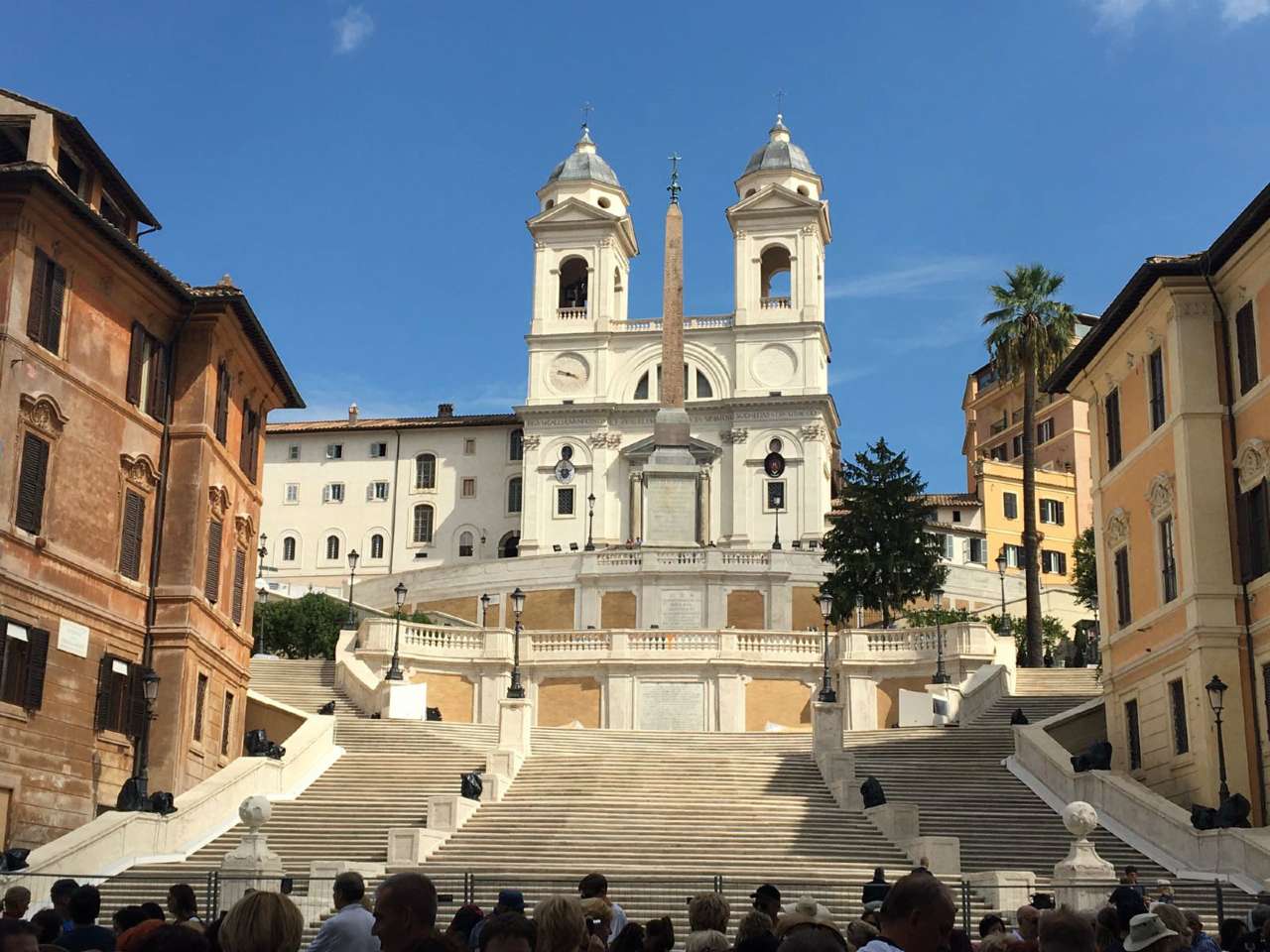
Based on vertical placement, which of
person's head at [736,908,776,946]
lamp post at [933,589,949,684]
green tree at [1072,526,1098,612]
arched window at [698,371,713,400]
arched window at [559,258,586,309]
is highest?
arched window at [559,258,586,309]

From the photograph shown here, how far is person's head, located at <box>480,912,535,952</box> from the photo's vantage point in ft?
26.6

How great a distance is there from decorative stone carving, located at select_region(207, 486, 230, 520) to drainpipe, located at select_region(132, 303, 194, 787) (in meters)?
1.36

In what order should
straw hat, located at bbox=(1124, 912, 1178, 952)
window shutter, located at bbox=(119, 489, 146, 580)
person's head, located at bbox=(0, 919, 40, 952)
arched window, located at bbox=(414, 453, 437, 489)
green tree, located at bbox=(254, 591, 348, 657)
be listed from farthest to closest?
arched window, located at bbox=(414, 453, 437, 489)
green tree, located at bbox=(254, 591, 348, 657)
window shutter, located at bbox=(119, 489, 146, 580)
straw hat, located at bbox=(1124, 912, 1178, 952)
person's head, located at bbox=(0, 919, 40, 952)

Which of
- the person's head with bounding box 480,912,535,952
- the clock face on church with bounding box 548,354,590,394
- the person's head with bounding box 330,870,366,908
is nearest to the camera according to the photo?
the person's head with bounding box 480,912,535,952

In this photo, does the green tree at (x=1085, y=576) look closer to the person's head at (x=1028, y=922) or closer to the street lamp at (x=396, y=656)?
the street lamp at (x=396, y=656)

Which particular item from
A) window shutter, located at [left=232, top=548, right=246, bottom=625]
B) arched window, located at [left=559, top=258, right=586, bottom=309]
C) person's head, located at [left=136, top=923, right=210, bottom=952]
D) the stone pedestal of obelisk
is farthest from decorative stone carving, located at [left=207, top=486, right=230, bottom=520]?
arched window, located at [left=559, top=258, right=586, bottom=309]

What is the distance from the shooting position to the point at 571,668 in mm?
52344

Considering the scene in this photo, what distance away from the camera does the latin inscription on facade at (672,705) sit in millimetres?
51625

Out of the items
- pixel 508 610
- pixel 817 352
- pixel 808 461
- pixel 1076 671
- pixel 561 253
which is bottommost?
pixel 1076 671

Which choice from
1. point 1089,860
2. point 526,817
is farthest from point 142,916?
point 526,817

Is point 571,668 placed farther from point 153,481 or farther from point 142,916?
point 142,916

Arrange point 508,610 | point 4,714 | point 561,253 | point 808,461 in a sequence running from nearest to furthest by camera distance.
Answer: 1. point 4,714
2. point 508,610
3. point 808,461
4. point 561,253

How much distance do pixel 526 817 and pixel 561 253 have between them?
73.9 metres

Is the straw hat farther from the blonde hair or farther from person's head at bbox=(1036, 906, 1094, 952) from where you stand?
the blonde hair
